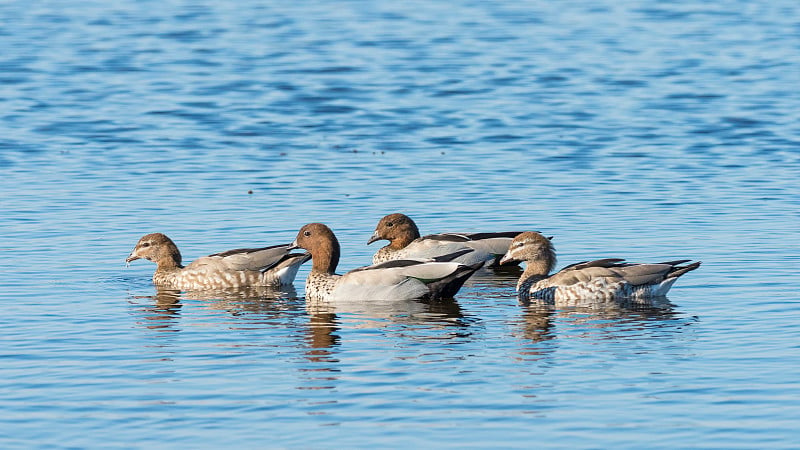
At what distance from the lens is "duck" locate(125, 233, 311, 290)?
18625 millimetres

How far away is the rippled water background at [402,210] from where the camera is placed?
12.4m

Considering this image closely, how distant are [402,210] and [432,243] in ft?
9.61

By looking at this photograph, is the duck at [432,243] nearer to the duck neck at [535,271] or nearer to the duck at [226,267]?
the duck neck at [535,271]

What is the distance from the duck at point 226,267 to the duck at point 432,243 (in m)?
1.91

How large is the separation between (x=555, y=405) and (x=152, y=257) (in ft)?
27.4

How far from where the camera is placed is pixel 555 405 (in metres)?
12.4

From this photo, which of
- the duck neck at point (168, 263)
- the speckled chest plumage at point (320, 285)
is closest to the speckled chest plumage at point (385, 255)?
the speckled chest plumage at point (320, 285)

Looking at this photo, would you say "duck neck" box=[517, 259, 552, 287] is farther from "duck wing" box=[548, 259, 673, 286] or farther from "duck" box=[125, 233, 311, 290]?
"duck" box=[125, 233, 311, 290]

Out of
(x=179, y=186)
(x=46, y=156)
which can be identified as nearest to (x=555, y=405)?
(x=179, y=186)

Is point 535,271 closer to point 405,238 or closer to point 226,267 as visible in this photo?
point 405,238

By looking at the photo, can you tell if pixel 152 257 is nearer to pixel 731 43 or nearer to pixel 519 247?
pixel 519 247

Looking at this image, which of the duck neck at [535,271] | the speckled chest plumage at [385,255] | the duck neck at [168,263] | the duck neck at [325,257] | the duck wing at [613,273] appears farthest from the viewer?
the speckled chest plumage at [385,255]

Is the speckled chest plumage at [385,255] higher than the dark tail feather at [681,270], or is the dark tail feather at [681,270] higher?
the speckled chest plumage at [385,255]

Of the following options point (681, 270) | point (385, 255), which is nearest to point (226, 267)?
point (385, 255)
